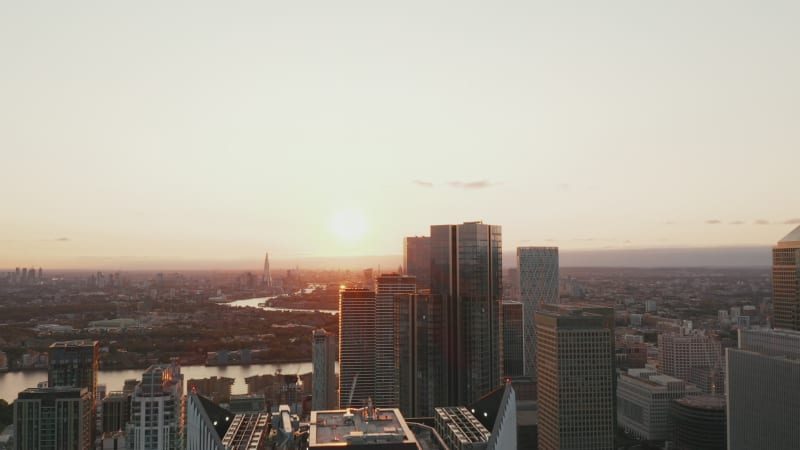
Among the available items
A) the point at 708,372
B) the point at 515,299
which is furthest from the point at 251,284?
the point at 708,372

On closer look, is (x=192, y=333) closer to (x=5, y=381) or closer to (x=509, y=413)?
(x=5, y=381)

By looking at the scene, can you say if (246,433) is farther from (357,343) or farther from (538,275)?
(538,275)

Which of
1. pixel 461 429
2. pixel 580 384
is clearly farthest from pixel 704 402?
pixel 461 429

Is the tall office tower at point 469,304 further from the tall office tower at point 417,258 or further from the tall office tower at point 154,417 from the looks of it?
the tall office tower at point 154,417

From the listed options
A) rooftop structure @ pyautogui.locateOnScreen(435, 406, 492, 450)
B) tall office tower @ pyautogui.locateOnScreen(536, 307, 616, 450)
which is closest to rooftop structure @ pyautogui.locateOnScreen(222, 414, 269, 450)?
rooftop structure @ pyautogui.locateOnScreen(435, 406, 492, 450)

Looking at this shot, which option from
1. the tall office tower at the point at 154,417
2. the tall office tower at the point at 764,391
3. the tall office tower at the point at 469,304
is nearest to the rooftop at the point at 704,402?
the tall office tower at the point at 764,391
